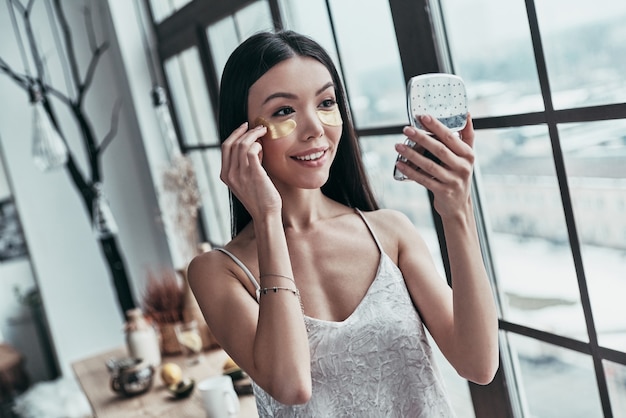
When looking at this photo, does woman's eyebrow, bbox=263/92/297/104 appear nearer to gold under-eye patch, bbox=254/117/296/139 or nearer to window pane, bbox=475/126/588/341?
gold under-eye patch, bbox=254/117/296/139

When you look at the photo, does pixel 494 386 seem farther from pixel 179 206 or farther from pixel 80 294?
pixel 80 294

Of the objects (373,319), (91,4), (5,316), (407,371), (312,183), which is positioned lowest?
(5,316)

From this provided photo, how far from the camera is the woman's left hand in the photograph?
3.72ft

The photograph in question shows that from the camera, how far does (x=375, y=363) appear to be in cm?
140

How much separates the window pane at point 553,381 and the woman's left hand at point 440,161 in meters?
0.63

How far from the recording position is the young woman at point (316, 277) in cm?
129

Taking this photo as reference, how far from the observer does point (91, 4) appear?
4273mm

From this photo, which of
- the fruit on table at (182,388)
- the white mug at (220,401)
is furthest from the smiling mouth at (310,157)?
the fruit on table at (182,388)

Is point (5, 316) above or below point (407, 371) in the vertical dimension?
below

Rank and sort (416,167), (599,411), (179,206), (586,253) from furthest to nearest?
(179,206) → (599,411) → (586,253) → (416,167)

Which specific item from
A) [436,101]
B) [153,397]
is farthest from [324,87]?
[153,397]

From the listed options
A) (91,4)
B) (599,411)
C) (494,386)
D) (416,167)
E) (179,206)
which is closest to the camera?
(416,167)

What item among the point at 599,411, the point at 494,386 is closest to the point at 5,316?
the point at 494,386

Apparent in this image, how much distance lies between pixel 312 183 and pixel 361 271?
208mm
